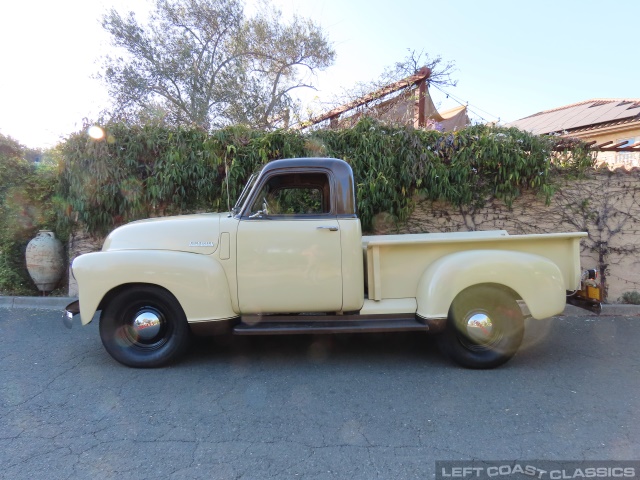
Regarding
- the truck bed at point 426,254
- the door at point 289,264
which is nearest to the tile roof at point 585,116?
the truck bed at point 426,254

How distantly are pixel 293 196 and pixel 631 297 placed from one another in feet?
18.3

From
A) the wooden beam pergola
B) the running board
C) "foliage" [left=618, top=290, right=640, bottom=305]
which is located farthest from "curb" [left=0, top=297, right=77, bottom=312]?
"foliage" [left=618, top=290, right=640, bottom=305]

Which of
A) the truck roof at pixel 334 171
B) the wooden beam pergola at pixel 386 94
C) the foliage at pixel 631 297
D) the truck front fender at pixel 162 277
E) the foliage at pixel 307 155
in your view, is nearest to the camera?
the truck front fender at pixel 162 277

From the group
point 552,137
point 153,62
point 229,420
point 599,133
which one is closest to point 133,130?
point 229,420

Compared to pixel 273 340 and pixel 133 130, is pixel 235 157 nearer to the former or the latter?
pixel 133 130

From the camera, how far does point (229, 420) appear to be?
285 centimetres

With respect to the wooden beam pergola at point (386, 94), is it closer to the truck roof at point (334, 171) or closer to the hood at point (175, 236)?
the truck roof at point (334, 171)

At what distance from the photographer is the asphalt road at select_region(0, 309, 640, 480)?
2.39 meters

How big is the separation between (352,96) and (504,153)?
3.66 metres

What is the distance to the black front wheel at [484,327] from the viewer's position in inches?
143

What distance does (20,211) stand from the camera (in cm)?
670

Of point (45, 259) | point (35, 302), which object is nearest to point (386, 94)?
point (45, 259)

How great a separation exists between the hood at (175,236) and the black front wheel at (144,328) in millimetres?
418

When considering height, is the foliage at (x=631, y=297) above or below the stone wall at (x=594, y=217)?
below
